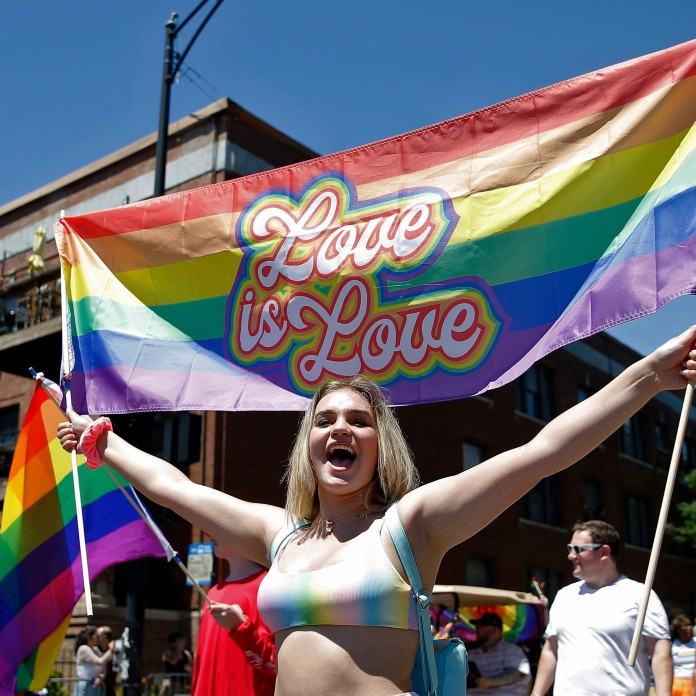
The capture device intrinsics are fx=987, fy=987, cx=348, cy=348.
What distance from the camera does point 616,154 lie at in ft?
14.0

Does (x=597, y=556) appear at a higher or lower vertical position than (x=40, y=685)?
higher

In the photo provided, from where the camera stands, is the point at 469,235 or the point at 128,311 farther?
the point at 128,311

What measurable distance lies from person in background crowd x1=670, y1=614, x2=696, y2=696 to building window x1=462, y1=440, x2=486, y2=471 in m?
13.7

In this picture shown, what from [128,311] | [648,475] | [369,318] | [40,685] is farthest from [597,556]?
[648,475]

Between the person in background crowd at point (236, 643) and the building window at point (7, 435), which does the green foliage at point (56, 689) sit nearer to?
the building window at point (7, 435)

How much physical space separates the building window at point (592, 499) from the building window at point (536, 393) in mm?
2809

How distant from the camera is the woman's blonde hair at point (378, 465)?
10.2 ft

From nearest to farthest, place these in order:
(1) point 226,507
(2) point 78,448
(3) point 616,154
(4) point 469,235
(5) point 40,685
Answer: (1) point 226,507, (2) point 78,448, (3) point 616,154, (4) point 469,235, (5) point 40,685

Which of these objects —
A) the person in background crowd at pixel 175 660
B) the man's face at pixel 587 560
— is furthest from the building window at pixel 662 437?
the man's face at pixel 587 560

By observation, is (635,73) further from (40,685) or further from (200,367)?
(40,685)

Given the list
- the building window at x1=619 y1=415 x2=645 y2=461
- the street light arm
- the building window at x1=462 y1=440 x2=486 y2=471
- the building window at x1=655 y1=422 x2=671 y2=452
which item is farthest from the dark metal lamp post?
the building window at x1=655 y1=422 x2=671 y2=452

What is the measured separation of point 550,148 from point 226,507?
7.55ft

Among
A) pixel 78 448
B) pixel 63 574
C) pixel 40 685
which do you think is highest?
pixel 78 448

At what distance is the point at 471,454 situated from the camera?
87.4ft
